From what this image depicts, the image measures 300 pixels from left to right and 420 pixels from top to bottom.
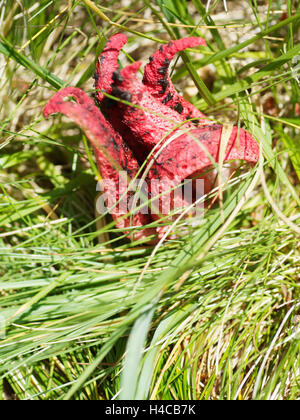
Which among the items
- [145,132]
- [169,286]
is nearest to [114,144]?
[145,132]

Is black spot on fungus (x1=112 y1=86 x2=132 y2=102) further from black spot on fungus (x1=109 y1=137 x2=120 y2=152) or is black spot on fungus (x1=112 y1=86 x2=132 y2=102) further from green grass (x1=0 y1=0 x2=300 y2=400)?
green grass (x1=0 y1=0 x2=300 y2=400)

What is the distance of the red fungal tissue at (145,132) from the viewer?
0.80 meters

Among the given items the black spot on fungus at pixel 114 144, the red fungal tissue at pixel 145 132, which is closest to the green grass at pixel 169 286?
the red fungal tissue at pixel 145 132

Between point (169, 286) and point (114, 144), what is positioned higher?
point (114, 144)

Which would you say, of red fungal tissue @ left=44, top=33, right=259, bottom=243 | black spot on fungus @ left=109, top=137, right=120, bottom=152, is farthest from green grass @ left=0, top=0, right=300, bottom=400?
black spot on fungus @ left=109, top=137, right=120, bottom=152

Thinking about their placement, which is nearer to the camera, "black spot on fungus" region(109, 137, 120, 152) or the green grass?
"black spot on fungus" region(109, 137, 120, 152)

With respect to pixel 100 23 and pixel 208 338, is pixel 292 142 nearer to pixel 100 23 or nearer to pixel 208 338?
pixel 208 338

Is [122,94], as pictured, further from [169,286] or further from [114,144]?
[169,286]

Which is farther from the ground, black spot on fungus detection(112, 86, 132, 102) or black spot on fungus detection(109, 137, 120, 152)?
black spot on fungus detection(112, 86, 132, 102)

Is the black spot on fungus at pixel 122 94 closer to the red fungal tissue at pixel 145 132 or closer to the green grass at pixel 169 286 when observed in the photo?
the red fungal tissue at pixel 145 132

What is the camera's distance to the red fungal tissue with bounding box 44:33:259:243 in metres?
0.80

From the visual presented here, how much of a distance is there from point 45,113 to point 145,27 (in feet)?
2.99

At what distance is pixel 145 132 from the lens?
89 cm

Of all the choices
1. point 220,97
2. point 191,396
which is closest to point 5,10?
point 220,97
